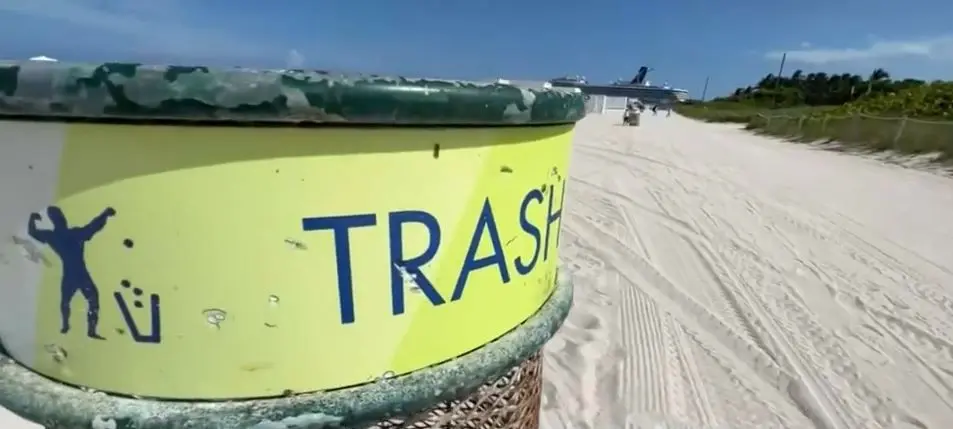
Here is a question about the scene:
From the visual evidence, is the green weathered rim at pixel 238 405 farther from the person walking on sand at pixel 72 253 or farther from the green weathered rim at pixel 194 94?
the green weathered rim at pixel 194 94

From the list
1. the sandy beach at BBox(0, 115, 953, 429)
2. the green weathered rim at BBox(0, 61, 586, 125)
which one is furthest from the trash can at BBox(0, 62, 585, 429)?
the sandy beach at BBox(0, 115, 953, 429)

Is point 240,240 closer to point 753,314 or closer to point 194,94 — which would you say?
point 194,94

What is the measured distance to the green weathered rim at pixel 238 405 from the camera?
0.75 meters

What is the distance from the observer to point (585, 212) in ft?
22.4

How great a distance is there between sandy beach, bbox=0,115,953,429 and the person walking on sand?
188 cm

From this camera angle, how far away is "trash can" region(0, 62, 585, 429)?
70 cm

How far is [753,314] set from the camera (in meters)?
3.90

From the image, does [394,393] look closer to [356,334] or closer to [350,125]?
[356,334]

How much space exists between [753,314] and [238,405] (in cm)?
374

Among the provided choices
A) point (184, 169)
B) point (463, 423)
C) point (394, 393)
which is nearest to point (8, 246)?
point (184, 169)

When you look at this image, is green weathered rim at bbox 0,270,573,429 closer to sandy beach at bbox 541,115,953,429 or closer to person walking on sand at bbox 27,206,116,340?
person walking on sand at bbox 27,206,116,340

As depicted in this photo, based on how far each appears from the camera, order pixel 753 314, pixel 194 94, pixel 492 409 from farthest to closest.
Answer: pixel 753 314
pixel 492 409
pixel 194 94

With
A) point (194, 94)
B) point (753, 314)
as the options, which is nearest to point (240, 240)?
point (194, 94)

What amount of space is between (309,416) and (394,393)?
109 mm
